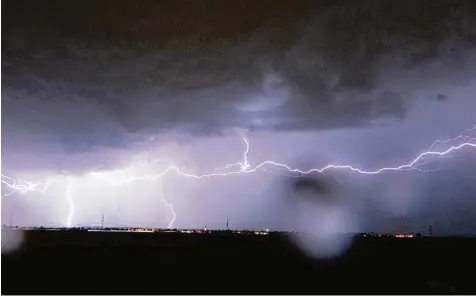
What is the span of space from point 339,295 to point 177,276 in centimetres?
857

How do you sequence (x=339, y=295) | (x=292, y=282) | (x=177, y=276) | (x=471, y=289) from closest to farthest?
(x=339, y=295) < (x=471, y=289) < (x=292, y=282) < (x=177, y=276)

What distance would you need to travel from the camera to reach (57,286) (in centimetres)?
1661

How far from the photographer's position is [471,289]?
16812 mm

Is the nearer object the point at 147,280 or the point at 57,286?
the point at 57,286

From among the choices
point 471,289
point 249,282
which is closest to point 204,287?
point 249,282

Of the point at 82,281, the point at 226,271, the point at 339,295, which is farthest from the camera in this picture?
the point at 226,271

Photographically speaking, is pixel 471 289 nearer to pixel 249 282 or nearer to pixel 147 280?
pixel 249 282

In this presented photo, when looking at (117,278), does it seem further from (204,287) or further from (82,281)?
(204,287)

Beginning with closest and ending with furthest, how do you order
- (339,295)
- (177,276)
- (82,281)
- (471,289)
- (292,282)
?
(339,295) → (471,289) → (82,281) → (292,282) → (177,276)

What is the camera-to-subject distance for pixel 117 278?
19.3m

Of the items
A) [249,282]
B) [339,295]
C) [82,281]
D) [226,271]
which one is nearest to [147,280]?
[82,281]

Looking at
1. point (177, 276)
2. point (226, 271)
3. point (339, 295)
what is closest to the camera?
point (339, 295)

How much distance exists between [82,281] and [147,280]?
8.74 ft

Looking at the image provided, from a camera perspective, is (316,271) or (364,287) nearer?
(364,287)
